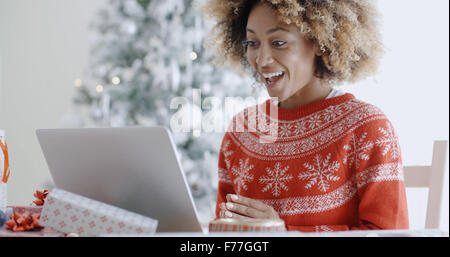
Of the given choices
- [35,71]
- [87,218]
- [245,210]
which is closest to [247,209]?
[245,210]

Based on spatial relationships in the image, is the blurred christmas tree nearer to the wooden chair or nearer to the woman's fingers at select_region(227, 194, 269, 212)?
the wooden chair

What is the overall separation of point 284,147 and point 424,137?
82.8 inches

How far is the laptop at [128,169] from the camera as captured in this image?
0.73 meters

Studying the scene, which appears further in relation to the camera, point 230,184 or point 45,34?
point 45,34

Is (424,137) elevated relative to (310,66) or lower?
lower

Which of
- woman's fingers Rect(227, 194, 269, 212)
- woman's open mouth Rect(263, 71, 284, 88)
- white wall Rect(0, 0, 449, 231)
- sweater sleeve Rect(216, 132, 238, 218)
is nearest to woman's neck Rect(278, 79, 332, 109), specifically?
woman's open mouth Rect(263, 71, 284, 88)

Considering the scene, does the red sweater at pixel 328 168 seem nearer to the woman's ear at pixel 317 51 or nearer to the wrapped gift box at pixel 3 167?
the woman's ear at pixel 317 51

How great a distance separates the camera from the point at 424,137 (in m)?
2.99

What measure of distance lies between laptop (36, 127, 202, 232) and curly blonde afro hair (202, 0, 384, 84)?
1.93 feet

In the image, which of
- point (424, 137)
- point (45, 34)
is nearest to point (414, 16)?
point (424, 137)

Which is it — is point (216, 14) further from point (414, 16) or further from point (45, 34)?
point (45, 34)

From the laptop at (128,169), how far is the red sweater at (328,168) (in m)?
0.38

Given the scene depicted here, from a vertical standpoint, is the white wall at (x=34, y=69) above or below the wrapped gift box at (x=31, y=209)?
above

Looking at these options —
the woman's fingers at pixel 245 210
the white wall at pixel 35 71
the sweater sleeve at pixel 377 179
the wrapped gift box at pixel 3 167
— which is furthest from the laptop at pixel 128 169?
the white wall at pixel 35 71
